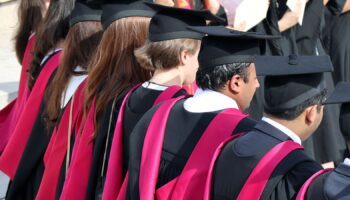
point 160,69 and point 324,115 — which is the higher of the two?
point 160,69

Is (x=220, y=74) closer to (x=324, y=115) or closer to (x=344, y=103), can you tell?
(x=344, y=103)

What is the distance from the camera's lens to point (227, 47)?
300 centimetres

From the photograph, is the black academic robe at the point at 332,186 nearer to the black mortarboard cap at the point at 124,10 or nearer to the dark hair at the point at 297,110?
the dark hair at the point at 297,110

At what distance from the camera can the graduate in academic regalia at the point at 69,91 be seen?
3902 mm

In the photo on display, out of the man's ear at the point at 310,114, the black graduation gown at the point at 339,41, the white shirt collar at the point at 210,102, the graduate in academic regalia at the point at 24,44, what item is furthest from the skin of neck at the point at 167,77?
the black graduation gown at the point at 339,41

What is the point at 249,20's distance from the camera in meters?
4.93

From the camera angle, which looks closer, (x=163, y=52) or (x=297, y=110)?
(x=297, y=110)

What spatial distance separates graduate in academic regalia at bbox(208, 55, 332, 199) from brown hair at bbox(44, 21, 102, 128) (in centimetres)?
139

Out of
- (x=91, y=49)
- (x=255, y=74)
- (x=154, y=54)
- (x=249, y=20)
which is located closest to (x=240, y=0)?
(x=249, y=20)

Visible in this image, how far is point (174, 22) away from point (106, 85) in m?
0.46

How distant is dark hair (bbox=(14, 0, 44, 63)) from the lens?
495 centimetres

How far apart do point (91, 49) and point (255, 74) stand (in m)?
1.23

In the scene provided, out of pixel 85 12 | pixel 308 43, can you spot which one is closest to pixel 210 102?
pixel 85 12

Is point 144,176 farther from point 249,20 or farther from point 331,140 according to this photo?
point 331,140
